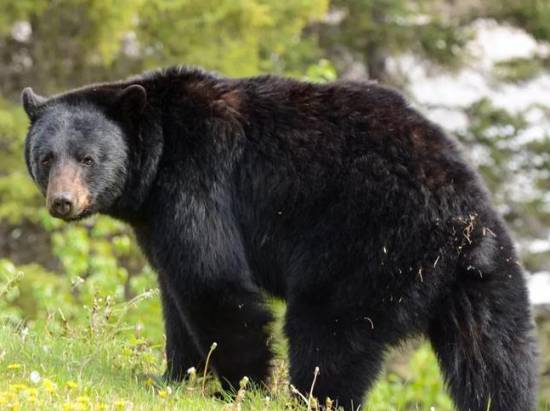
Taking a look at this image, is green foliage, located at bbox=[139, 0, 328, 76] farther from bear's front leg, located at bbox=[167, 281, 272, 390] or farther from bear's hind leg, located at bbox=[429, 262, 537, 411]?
bear's hind leg, located at bbox=[429, 262, 537, 411]

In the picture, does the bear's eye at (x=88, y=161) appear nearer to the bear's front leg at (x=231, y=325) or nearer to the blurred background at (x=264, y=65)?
the bear's front leg at (x=231, y=325)

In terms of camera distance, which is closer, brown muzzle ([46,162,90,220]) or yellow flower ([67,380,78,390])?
yellow flower ([67,380,78,390])

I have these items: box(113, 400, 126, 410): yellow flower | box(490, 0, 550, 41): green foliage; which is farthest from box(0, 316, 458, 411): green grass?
box(490, 0, 550, 41): green foliage

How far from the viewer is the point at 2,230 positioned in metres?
16.7

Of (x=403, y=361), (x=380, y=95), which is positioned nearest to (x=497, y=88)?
(x=403, y=361)

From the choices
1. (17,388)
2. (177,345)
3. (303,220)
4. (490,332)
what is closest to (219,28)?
(177,345)

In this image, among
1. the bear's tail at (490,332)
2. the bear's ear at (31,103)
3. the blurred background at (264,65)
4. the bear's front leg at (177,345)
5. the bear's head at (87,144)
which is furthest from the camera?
the blurred background at (264,65)

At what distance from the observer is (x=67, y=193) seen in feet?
20.6

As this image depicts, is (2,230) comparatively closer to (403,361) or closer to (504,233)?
(403,361)

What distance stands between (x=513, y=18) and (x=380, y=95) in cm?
1373

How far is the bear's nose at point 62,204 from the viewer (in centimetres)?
624

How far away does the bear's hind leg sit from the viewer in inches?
230

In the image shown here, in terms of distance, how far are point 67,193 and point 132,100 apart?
0.68m

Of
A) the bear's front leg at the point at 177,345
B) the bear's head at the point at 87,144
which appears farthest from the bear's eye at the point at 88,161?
the bear's front leg at the point at 177,345
